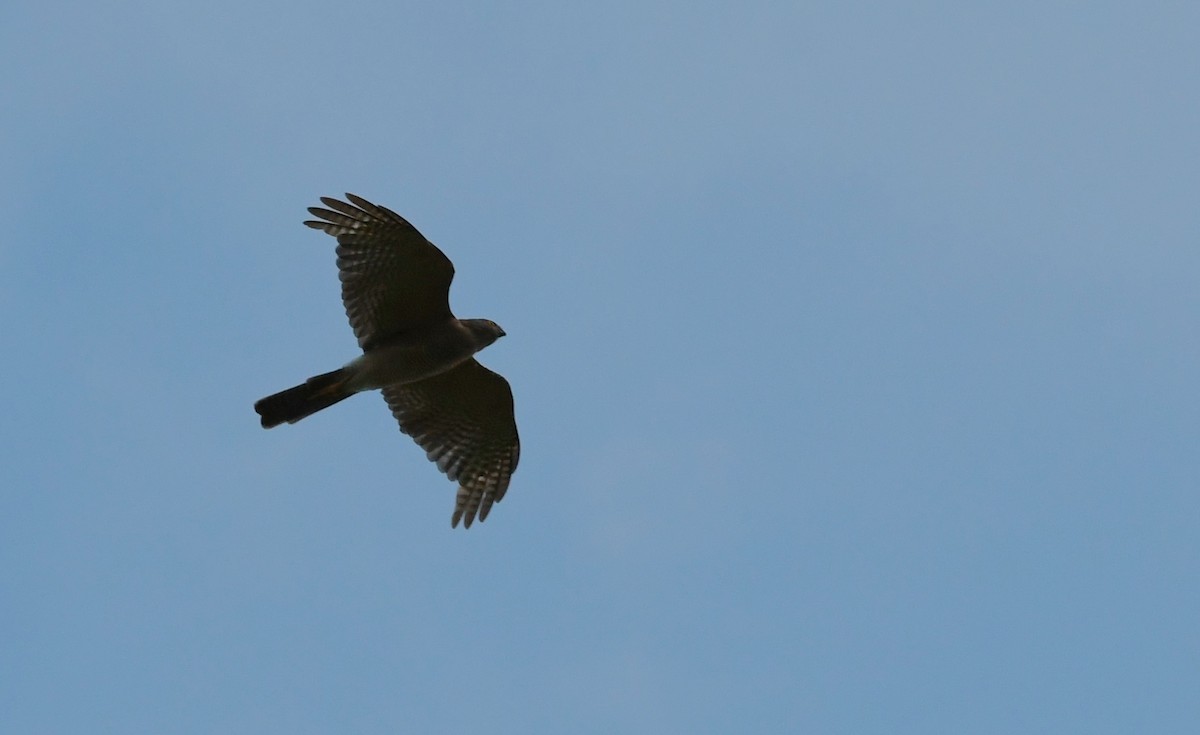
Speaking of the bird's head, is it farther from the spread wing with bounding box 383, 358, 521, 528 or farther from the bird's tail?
the bird's tail

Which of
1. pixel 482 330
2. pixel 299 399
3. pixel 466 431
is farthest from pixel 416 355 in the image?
pixel 466 431

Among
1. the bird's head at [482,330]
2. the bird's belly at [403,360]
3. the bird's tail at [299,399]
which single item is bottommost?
the bird's tail at [299,399]

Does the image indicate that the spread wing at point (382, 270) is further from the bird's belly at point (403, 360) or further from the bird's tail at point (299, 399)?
the bird's tail at point (299, 399)

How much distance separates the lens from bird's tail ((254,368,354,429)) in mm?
14055

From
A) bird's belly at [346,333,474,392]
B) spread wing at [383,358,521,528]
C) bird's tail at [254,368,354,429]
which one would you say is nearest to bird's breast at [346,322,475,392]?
bird's belly at [346,333,474,392]

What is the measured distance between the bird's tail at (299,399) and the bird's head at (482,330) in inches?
50.2

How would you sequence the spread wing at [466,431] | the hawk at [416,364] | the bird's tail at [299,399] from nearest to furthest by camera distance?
the hawk at [416,364]
the bird's tail at [299,399]
the spread wing at [466,431]

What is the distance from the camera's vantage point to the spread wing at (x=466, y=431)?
15.0 meters

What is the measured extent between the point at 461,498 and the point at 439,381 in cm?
123

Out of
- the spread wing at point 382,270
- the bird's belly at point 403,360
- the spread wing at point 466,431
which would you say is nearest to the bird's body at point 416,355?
the bird's belly at point 403,360

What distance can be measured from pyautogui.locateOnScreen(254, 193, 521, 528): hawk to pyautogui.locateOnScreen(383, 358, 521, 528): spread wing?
10mm

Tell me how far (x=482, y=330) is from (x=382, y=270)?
1.12 m

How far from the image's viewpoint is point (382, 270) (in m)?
13.9

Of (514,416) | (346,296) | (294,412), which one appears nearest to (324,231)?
(346,296)
